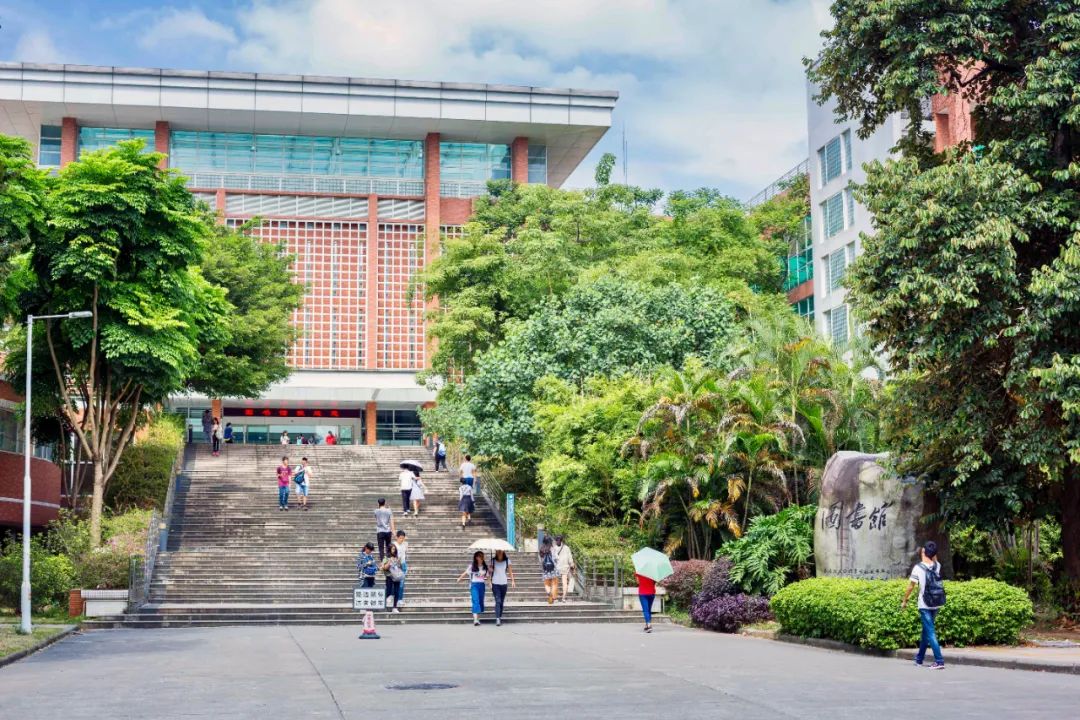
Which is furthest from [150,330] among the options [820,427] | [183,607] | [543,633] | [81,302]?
[820,427]

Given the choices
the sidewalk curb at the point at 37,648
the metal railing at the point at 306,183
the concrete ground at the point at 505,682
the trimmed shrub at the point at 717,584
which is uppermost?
the metal railing at the point at 306,183

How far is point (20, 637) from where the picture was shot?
2039 centimetres

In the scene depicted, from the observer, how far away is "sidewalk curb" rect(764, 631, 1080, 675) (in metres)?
14.5

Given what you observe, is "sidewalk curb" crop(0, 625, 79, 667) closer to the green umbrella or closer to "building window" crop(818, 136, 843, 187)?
the green umbrella

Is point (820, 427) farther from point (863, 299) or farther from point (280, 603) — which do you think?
point (280, 603)

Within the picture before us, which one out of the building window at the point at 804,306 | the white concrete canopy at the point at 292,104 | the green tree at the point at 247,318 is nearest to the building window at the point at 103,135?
the white concrete canopy at the point at 292,104

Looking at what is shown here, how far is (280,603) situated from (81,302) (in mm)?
8335

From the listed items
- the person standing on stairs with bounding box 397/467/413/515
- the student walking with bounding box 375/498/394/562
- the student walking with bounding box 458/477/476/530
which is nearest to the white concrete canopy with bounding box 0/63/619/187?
the person standing on stairs with bounding box 397/467/413/515

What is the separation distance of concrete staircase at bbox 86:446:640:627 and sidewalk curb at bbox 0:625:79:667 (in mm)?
1709

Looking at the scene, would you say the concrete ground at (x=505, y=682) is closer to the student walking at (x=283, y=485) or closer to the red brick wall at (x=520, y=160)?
the student walking at (x=283, y=485)

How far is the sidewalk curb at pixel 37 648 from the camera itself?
1705 centimetres

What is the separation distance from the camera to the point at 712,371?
29.3 metres

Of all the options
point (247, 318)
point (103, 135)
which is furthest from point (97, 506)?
point (103, 135)

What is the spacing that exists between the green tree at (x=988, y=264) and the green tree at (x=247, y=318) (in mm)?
27166
